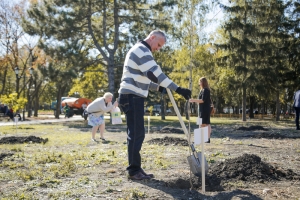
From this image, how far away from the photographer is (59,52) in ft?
75.7

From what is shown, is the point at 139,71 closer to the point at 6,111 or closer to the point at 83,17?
the point at 83,17

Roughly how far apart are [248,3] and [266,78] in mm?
6145

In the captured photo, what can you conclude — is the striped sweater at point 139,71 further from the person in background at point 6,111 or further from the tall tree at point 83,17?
the person in background at point 6,111

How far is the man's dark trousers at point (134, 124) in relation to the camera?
5.10m

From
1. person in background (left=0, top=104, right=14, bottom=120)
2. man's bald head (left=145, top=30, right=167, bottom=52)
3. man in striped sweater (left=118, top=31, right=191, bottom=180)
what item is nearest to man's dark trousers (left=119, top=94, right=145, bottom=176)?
man in striped sweater (left=118, top=31, right=191, bottom=180)

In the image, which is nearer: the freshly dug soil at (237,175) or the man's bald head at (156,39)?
the freshly dug soil at (237,175)

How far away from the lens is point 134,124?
5113mm

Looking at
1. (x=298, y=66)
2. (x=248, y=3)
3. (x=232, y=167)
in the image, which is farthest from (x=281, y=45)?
(x=232, y=167)

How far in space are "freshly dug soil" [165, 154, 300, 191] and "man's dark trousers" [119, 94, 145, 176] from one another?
57 centimetres

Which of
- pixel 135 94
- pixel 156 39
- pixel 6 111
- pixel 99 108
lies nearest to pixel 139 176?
pixel 135 94

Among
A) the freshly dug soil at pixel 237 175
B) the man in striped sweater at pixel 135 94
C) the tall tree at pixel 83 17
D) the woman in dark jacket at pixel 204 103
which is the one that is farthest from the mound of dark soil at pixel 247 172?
the tall tree at pixel 83 17

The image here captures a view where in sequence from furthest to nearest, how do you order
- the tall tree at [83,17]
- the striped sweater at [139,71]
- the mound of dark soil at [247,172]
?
the tall tree at [83,17]
the mound of dark soil at [247,172]
the striped sweater at [139,71]

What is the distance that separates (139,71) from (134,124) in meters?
0.77

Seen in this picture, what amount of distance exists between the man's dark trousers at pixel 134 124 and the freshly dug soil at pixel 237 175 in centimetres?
57
